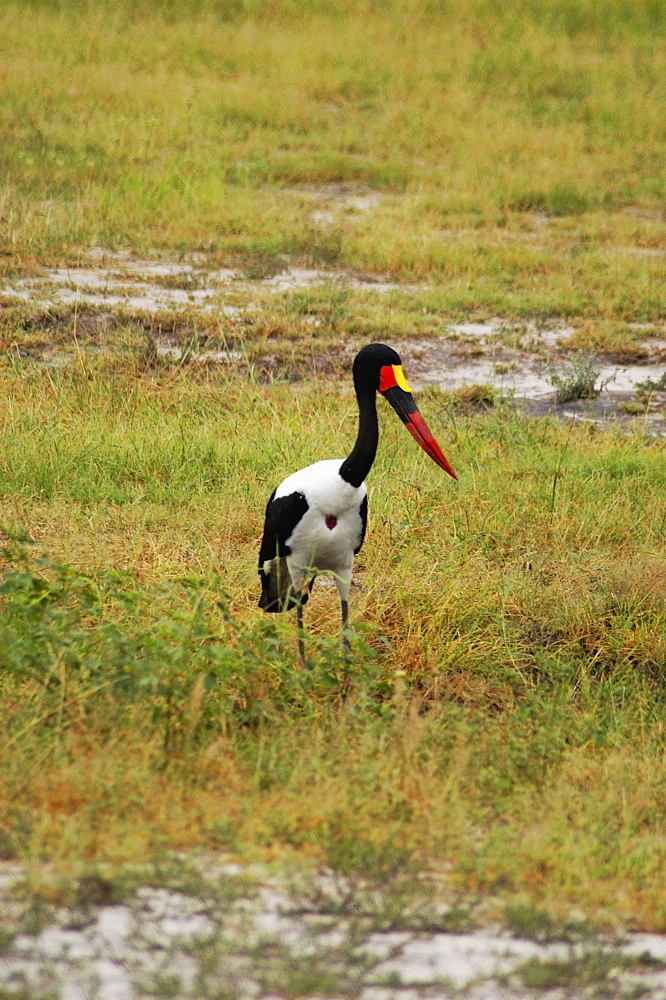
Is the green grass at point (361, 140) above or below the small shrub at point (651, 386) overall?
above

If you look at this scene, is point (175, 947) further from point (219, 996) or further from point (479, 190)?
point (479, 190)

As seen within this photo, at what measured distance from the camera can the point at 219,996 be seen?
197 centimetres

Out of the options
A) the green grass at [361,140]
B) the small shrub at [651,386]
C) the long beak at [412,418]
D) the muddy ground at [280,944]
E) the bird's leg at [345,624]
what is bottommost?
the muddy ground at [280,944]

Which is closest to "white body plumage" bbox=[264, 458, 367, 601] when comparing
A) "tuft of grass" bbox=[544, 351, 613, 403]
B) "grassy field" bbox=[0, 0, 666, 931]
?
"grassy field" bbox=[0, 0, 666, 931]

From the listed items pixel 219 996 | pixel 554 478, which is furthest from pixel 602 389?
pixel 219 996

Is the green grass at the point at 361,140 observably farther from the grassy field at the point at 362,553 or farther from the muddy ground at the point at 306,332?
the muddy ground at the point at 306,332

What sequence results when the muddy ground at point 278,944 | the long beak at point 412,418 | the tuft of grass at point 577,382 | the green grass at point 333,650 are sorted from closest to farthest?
the muddy ground at point 278,944 < the green grass at point 333,650 < the long beak at point 412,418 < the tuft of grass at point 577,382

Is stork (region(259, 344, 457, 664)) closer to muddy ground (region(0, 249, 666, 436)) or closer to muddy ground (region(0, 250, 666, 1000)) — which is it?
muddy ground (region(0, 250, 666, 1000))

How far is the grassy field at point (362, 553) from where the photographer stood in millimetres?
2615

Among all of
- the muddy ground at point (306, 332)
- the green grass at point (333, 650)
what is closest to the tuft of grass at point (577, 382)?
the muddy ground at point (306, 332)

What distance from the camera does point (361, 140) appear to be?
35.2 ft

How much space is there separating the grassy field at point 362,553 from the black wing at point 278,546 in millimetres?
138

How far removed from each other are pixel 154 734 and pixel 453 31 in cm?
1190

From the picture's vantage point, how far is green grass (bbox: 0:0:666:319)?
8148 mm
